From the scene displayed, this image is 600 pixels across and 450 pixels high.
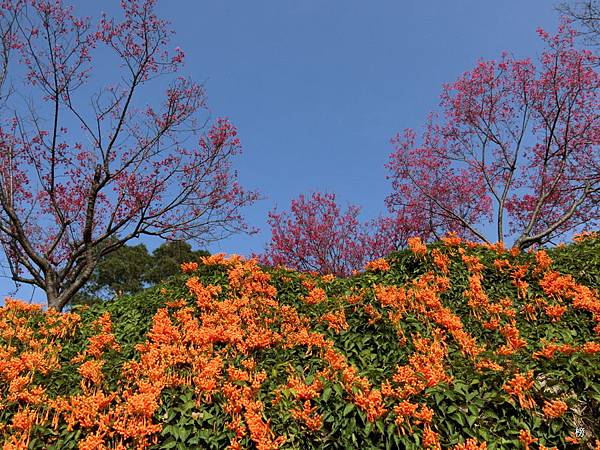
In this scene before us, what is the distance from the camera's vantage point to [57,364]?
4.91 meters

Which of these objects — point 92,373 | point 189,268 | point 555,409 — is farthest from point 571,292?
point 92,373

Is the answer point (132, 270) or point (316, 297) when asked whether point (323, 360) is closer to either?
point (316, 297)

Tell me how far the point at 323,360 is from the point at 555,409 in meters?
2.15

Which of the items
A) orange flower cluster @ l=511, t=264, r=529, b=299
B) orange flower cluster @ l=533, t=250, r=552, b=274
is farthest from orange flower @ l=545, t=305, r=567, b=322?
orange flower cluster @ l=533, t=250, r=552, b=274

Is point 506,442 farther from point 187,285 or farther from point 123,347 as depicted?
point 187,285

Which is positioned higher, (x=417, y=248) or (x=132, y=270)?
(x=132, y=270)

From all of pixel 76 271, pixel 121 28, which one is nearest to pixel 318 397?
pixel 76 271

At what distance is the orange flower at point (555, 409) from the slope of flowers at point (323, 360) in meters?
0.02

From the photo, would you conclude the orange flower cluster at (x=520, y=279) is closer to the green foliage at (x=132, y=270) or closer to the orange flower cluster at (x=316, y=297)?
the orange flower cluster at (x=316, y=297)

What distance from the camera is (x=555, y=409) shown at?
11.3ft

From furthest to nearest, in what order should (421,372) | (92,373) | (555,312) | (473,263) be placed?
(473,263) → (555,312) → (92,373) → (421,372)

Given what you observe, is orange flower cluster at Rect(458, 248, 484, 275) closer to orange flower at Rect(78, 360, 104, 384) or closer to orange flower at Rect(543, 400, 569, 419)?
orange flower at Rect(543, 400, 569, 419)

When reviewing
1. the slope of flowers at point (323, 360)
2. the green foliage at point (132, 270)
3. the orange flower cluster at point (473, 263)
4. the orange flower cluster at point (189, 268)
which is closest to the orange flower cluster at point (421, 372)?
the slope of flowers at point (323, 360)

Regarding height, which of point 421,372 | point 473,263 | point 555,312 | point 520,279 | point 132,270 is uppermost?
point 132,270
